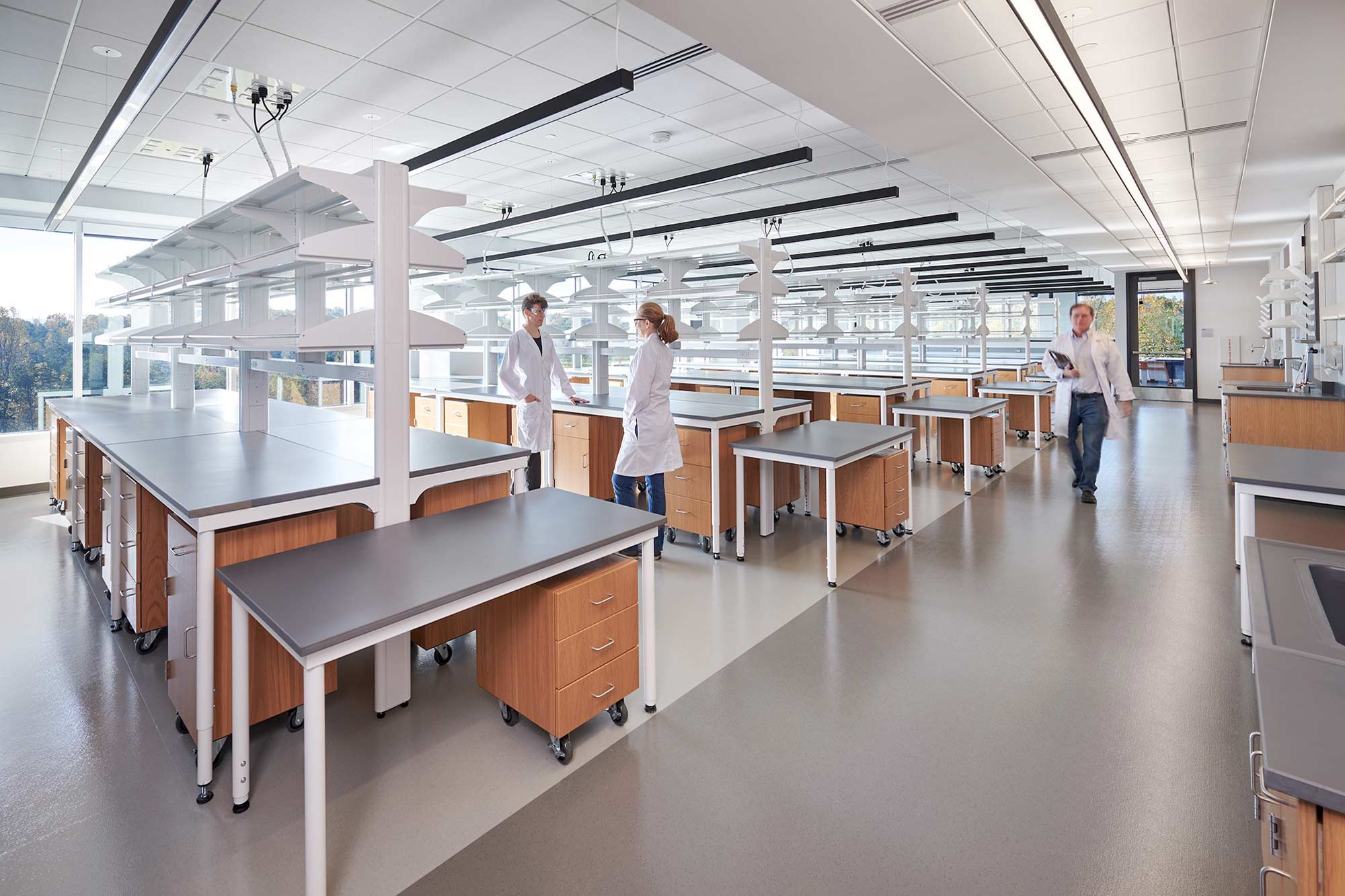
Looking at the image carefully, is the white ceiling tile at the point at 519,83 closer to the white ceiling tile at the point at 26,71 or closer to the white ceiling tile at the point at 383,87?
the white ceiling tile at the point at 383,87

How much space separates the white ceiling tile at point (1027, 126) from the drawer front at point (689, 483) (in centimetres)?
290

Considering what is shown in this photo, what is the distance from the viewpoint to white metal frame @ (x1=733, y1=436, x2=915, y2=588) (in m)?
3.60

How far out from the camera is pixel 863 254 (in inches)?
378

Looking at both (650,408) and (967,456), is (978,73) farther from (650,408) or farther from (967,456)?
(967,456)

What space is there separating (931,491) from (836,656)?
3.40m

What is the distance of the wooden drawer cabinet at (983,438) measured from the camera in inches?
248

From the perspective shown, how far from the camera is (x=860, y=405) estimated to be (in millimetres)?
6676

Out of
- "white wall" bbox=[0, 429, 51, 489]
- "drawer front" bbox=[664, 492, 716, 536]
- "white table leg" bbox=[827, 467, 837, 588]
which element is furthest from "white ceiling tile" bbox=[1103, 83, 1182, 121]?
"white wall" bbox=[0, 429, 51, 489]

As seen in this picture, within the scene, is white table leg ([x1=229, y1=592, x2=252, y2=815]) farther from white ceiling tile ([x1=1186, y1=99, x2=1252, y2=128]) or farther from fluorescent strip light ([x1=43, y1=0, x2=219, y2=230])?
white ceiling tile ([x1=1186, y1=99, x2=1252, y2=128])

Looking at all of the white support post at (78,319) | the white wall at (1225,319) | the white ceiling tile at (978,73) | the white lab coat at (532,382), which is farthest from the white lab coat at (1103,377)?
the white wall at (1225,319)

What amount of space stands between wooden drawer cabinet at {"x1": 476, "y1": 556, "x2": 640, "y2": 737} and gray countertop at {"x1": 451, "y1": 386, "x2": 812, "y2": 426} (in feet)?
6.79

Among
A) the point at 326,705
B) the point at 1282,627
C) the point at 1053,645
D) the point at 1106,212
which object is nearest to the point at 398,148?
the point at 326,705

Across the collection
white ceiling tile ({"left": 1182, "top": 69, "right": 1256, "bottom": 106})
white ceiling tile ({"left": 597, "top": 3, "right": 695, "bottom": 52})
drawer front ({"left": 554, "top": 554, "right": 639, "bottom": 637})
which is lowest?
drawer front ({"left": 554, "top": 554, "right": 639, "bottom": 637})

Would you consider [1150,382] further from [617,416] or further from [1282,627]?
[1282,627]
